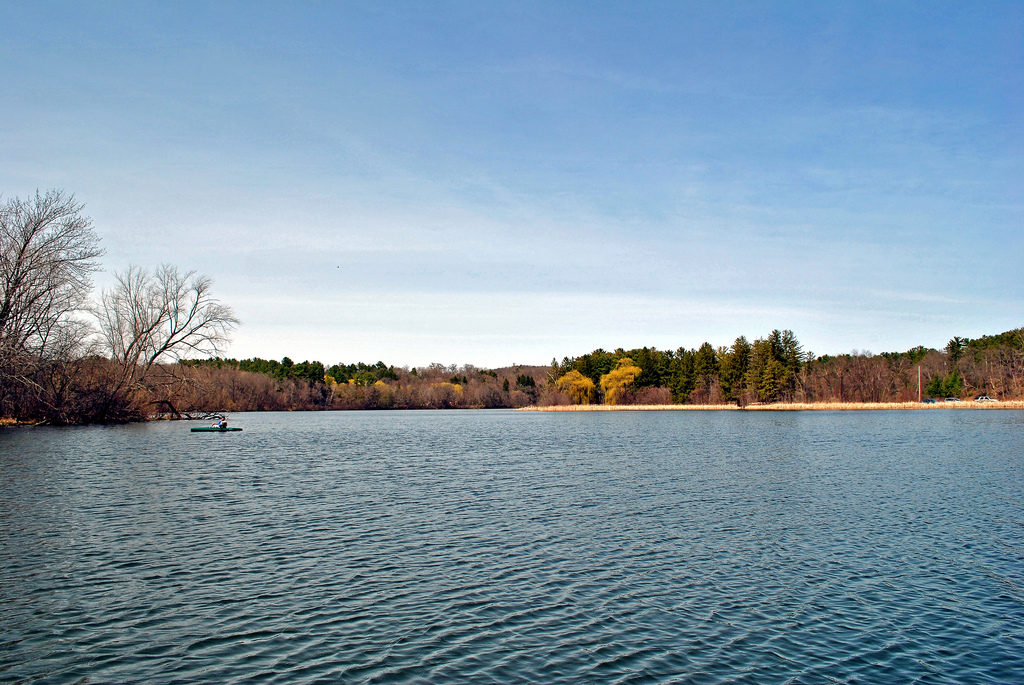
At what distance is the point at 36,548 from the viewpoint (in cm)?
1781

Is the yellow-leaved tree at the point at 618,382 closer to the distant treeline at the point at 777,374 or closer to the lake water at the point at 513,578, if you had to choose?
the distant treeline at the point at 777,374

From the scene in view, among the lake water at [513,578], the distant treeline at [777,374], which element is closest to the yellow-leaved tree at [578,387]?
the distant treeline at [777,374]

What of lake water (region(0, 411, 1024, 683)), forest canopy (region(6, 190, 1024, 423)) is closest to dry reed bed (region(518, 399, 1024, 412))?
forest canopy (region(6, 190, 1024, 423))

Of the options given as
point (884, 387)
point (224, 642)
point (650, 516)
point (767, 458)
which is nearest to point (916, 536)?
point (650, 516)

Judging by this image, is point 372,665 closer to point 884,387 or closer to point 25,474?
point 25,474

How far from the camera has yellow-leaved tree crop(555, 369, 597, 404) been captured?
6029 inches

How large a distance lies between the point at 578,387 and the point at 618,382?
988cm

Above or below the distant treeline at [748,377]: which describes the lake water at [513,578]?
below

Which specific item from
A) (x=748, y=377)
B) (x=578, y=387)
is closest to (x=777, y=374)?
(x=748, y=377)

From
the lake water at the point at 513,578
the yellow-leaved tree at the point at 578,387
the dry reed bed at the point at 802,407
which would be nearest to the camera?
the lake water at the point at 513,578

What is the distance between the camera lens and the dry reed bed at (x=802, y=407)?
12741 cm

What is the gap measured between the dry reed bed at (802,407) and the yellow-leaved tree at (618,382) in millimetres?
3289

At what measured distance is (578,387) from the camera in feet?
506

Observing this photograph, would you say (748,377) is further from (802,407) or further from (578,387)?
(578,387)
